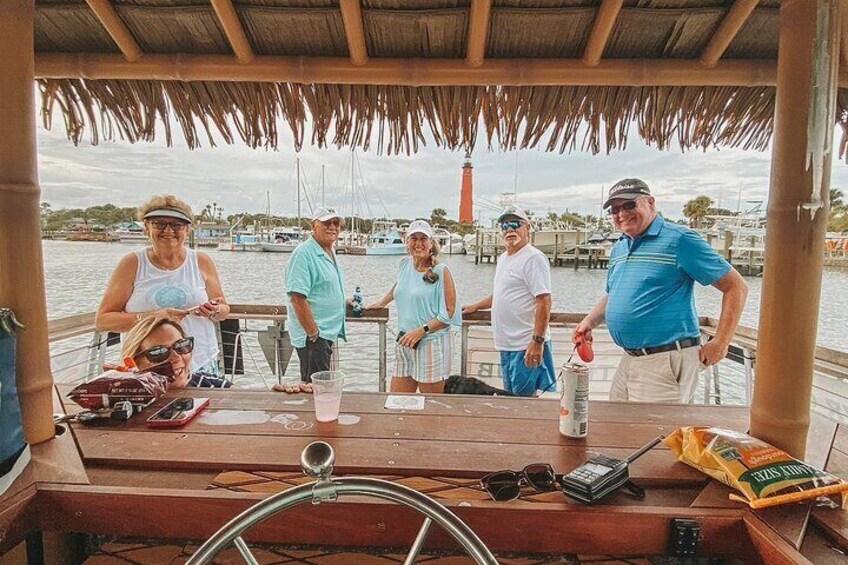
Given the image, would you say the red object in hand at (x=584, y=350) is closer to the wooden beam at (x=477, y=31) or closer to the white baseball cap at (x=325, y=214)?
the wooden beam at (x=477, y=31)

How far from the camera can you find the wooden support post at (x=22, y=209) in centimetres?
114

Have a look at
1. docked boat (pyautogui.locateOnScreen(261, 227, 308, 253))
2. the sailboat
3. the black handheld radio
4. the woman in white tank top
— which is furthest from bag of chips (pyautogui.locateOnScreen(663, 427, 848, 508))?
docked boat (pyautogui.locateOnScreen(261, 227, 308, 253))

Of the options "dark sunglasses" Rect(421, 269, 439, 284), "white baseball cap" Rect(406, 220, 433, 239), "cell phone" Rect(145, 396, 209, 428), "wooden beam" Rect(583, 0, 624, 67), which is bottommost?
"cell phone" Rect(145, 396, 209, 428)

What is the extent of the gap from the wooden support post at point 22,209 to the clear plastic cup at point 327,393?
744 millimetres

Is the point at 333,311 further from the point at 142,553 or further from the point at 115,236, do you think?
the point at 115,236

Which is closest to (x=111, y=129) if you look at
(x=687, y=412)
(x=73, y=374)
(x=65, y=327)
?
(x=65, y=327)

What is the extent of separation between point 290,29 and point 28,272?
3.73 feet

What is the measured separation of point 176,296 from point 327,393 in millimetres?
1239

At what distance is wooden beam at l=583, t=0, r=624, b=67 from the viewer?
4.61 ft

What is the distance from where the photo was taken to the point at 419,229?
3059 mm

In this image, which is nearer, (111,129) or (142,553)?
(142,553)

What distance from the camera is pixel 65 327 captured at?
105 inches

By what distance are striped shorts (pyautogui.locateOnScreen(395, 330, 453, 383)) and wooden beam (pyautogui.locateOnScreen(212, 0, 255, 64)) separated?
1881 mm

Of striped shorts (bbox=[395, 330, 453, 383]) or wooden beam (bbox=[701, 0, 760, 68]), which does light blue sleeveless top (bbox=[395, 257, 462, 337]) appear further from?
wooden beam (bbox=[701, 0, 760, 68])
